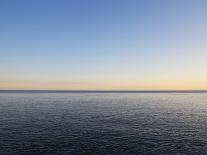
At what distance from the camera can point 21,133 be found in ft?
149

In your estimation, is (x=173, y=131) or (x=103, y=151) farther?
(x=173, y=131)

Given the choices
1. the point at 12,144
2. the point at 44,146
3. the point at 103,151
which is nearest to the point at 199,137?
the point at 103,151

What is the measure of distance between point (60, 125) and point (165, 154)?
27.7m

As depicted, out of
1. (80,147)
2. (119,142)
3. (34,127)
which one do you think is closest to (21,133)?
(34,127)

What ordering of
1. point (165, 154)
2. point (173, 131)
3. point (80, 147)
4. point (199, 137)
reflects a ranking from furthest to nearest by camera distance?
point (173, 131), point (199, 137), point (80, 147), point (165, 154)

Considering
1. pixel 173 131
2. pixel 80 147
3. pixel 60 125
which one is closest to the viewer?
pixel 80 147

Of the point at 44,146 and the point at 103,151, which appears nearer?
the point at 103,151

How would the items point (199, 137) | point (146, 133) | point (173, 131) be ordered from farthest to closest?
point (173, 131)
point (146, 133)
point (199, 137)

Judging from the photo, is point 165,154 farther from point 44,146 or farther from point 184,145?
point 44,146

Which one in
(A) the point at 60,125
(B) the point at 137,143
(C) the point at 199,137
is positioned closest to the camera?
(B) the point at 137,143

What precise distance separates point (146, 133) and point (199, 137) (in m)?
9.00

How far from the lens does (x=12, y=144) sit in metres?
37.7

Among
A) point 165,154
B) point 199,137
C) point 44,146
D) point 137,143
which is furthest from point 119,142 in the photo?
point 199,137

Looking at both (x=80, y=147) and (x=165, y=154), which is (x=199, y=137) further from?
(x=80, y=147)
